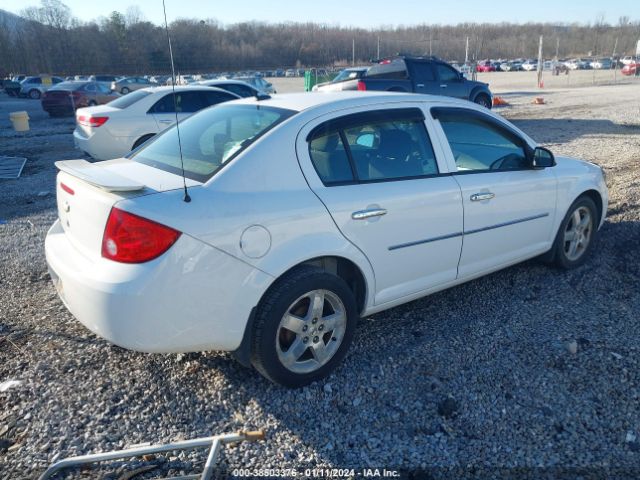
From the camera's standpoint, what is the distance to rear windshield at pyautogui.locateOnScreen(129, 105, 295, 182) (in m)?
3.05

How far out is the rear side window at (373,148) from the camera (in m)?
3.17

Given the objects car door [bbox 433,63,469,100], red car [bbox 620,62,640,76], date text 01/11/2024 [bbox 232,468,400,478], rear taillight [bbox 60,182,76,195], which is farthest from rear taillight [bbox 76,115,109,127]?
red car [bbox 620,62,640,76]

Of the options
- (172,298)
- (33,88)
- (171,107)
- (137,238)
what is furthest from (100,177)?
(33,88)

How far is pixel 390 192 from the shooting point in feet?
10.8

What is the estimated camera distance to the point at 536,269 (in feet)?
15.8

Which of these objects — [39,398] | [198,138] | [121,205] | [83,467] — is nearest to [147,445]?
[83,467]

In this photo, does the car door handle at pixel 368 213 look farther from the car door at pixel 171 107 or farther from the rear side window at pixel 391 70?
the rear side window at pixel 391 70

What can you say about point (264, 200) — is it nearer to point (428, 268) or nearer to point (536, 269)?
point (428, 268)

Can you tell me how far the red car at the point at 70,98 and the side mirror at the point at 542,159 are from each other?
866 inches

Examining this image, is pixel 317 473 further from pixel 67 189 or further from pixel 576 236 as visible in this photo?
pixel 576 236

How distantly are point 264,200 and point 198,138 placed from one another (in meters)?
1.00

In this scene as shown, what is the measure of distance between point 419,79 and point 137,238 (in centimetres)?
1421

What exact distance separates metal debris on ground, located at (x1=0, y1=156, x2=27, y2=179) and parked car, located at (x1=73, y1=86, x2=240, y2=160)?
4.77ft

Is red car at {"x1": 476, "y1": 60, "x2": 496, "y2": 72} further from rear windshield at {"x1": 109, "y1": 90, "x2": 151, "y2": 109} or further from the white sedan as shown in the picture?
the white sedan
